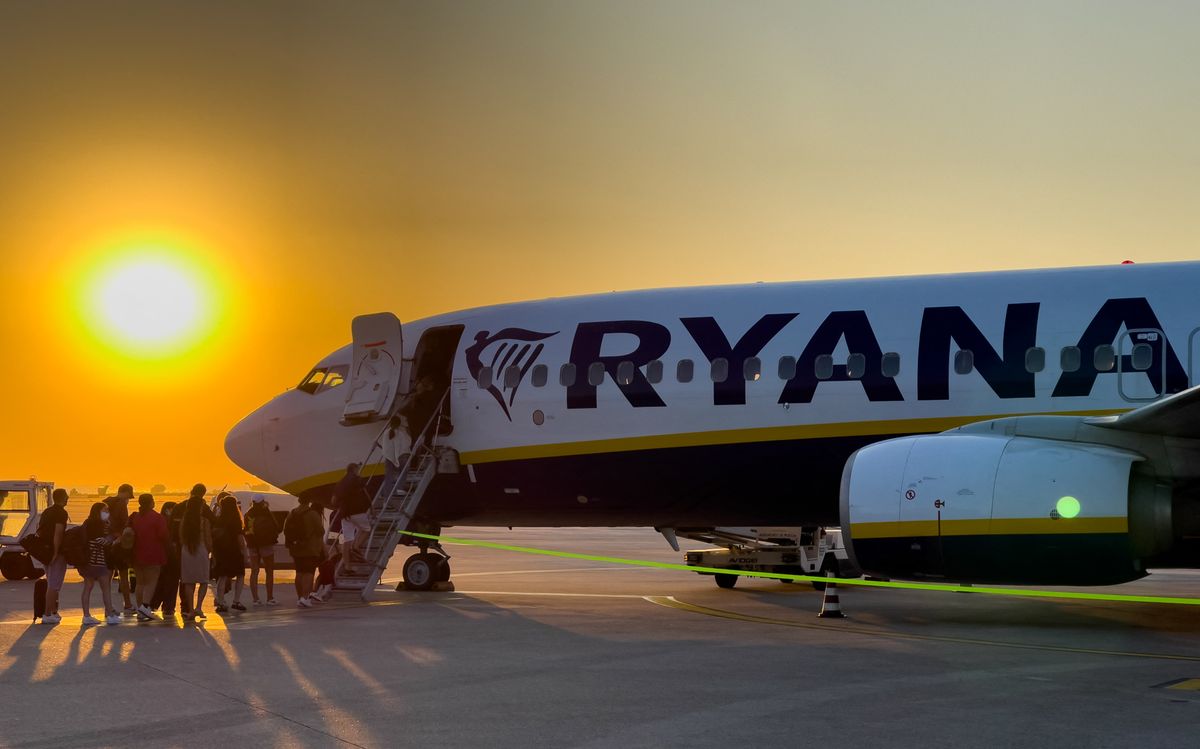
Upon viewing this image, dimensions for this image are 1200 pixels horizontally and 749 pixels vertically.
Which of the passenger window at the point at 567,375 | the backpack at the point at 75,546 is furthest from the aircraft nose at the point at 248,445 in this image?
the passenger window at the point at 567,375

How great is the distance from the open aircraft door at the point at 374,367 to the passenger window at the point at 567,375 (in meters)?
3.28

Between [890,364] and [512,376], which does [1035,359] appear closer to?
[890,364]

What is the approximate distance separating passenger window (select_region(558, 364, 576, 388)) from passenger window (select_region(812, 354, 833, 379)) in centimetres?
392

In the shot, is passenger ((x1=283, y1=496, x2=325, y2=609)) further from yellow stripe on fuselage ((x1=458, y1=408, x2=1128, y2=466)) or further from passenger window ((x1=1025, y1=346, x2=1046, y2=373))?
passenger window ((x1=1025, y1=346, x2=1046, y2=373))

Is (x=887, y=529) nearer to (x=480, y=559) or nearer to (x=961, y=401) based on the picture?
(x=961, y=401)

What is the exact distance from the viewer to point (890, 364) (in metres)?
16.7

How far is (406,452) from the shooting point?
822 inches

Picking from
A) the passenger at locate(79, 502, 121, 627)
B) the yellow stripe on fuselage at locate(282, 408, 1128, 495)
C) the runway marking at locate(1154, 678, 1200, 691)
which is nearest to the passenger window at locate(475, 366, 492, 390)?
the yellow stripe on fuselage at locate(282, 408, 1128, 495)

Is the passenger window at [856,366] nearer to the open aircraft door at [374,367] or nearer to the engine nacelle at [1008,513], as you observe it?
the engine nacelle at [1008,513]

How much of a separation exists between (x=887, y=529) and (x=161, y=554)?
32.2 ft

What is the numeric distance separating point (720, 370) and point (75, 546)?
905cm

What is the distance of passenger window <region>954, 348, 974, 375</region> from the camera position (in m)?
16.3

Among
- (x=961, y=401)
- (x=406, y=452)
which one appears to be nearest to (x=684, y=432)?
(x=961, y=401)

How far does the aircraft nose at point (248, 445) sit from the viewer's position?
2255cm
